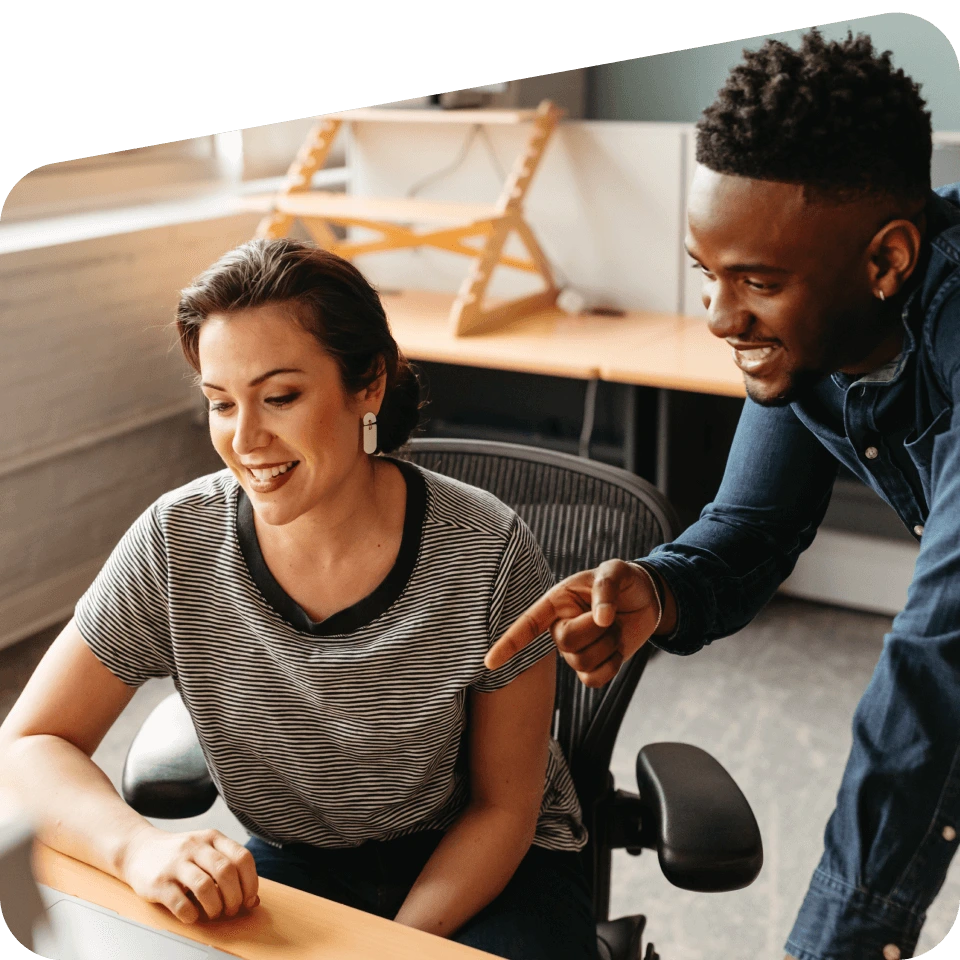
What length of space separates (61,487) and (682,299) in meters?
1.16

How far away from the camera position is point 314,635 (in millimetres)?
708

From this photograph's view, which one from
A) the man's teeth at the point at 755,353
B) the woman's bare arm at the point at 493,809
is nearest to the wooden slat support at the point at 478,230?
the woman's bare arm at the point at 493,809

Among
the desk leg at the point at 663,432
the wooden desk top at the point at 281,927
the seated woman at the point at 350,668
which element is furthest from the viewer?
the desk leg at the point at 663,432

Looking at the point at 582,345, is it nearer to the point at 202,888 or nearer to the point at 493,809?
the point at 493,809

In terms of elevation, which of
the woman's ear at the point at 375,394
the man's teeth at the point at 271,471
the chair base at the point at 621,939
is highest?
the woman's ear at the point at 375,394

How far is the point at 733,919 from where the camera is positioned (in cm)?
122

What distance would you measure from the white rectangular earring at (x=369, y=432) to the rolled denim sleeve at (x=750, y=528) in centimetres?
19

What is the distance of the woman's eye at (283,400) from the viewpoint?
0.61 meters

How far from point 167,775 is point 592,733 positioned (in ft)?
1.03

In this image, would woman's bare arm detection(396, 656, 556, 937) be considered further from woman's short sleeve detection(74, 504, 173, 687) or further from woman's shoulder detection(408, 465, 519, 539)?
woman's short sleeve detection(74, 504, 173, 687)

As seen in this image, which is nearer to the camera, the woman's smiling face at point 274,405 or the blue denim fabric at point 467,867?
the woman's smiling face at point 274,405

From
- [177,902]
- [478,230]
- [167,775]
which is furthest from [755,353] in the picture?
[478,230]

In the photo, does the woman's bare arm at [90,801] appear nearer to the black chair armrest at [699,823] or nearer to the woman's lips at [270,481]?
the woman's lips at [270,481]

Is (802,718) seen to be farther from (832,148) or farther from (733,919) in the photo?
(832,148)
